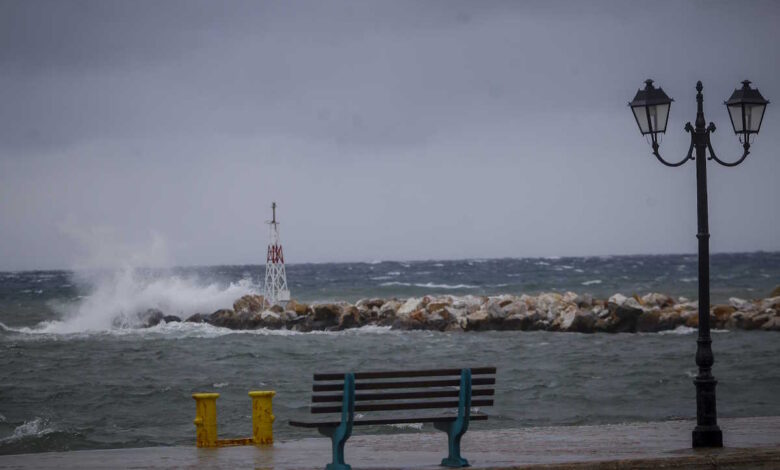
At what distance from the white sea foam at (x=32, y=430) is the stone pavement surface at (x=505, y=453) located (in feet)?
21.9

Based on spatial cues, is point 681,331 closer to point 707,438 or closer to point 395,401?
point 707,438

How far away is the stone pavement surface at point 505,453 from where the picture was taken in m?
10.6

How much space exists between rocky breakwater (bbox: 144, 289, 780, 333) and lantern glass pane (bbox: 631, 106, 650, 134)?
26.7 meters

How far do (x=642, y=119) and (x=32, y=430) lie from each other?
12.0m

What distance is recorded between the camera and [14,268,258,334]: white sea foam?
50.3 m

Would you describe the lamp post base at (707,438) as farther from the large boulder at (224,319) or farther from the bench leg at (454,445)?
the large boulder at (224,319)

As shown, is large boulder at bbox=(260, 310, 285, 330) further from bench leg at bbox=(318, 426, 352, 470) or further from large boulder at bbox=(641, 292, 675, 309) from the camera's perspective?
bench leg at bbox=(318, 426, 352, 470)

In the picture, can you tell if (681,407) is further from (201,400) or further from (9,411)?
(9,411)

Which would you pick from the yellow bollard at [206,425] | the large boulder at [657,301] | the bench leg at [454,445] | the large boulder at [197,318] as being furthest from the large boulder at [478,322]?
the bench leg at [454,445]

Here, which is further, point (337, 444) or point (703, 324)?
point (703, 324)

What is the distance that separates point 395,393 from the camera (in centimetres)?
1035

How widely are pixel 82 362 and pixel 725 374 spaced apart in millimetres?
16493

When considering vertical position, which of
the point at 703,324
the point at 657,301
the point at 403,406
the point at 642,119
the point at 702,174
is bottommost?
the point at 657,301

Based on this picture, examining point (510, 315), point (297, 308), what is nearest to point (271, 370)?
point (510, 315)
